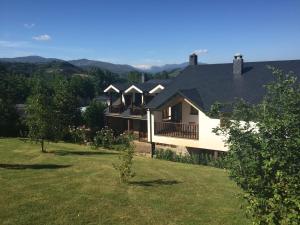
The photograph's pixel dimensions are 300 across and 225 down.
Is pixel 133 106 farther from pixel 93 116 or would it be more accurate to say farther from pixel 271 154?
pixel 271 154

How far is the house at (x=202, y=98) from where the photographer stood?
24109 millimetres

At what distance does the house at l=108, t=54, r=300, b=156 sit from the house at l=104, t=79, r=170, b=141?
538cm

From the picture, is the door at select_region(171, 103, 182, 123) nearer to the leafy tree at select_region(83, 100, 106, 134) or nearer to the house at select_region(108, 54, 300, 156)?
the house at select_region(108, 54, 300, 156)

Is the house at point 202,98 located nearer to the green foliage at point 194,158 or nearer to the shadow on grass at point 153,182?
the green foliage at point 194,158

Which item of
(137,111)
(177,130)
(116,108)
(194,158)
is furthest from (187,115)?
(116,108)

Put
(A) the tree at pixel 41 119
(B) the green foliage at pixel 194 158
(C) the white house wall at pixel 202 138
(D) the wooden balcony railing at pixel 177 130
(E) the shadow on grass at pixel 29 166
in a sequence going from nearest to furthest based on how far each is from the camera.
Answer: (E) the shadow on grass at pixel 29 166 < (B) the green foliage at pixel 194 158 < (A) the tree at pixel 41 119 < (C) the white house wall at pixel 202 138 < (D) the wooden balcony railing at pixel 177 130

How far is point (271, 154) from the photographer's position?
6332mm

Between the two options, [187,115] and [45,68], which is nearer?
[187,115]

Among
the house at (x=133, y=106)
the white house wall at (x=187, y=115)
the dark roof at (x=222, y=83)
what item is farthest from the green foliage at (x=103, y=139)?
the white house wall at (x=187, y=115)

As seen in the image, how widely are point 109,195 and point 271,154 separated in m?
8.25

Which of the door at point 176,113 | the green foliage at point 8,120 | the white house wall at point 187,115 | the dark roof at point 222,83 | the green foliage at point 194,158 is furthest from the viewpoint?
the green foliage at point 8,120

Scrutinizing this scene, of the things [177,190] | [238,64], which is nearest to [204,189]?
[177,190]

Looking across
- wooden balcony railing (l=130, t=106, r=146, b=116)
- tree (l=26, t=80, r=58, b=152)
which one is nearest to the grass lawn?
tree (l=26, t=80, r=58, b=152)

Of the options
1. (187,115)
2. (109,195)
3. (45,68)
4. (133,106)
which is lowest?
(109,195)
